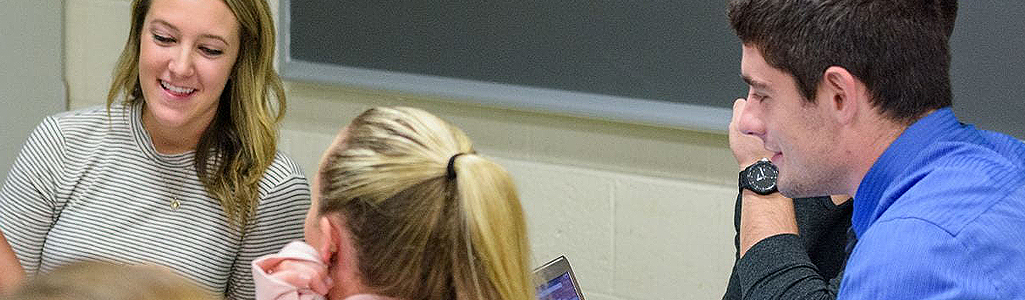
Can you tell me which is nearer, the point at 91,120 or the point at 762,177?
the point at 762,177

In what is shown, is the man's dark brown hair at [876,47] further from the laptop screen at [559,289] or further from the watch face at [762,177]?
the laptop screen at [559,289]

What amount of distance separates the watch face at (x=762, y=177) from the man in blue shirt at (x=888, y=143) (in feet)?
0.51

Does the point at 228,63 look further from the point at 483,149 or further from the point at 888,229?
the point at 888,229

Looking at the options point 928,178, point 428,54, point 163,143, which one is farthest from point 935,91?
point 428,54

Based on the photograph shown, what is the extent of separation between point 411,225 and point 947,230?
53cm

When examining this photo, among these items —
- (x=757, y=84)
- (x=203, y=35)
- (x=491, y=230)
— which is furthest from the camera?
(x=203, y=35)

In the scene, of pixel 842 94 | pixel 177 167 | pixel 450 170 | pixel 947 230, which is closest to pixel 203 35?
pixel 177 167

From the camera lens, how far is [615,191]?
8.87 feet

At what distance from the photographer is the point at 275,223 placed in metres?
2.19

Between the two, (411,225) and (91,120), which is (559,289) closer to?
(411,225)

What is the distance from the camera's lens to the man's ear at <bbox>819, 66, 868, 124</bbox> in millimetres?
1465

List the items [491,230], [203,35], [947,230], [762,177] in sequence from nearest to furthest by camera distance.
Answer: [947,230] → [491,230] → [762,177] → [203,35]

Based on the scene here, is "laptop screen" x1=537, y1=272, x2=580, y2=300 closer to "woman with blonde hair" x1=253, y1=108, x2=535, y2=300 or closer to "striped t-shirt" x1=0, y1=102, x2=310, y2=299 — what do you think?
"woman with blonde hair" x1=253, y1=108, x2=535, y2=300

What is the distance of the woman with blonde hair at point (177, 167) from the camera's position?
7.19 ft
